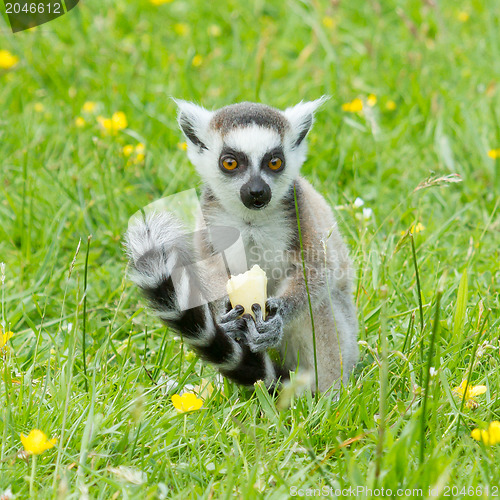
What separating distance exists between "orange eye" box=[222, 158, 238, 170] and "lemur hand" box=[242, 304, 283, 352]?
755mm

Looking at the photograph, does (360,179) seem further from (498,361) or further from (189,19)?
(189,19)

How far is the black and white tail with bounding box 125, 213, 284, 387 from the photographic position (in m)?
2.40

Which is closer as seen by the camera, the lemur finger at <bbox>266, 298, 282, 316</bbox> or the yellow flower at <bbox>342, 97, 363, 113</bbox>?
the lemur finger at <bbox>266, 298, 282, 316</bbox>

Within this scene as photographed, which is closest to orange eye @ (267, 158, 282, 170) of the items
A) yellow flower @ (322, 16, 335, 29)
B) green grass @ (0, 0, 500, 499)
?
green grass @ (0, 0, 500, 499)

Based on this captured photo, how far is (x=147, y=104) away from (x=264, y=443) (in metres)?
3.51

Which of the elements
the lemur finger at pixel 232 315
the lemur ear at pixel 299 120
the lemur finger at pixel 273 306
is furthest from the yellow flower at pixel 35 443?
the lemur ear at pixel 299 120

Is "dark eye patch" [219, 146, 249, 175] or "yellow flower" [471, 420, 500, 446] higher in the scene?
"dark eye patch" [219, 146, 249, 175]

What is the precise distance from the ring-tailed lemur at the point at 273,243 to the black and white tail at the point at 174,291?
15 cm

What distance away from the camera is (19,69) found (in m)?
5.59

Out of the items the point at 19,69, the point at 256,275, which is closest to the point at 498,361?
the point at 256,275

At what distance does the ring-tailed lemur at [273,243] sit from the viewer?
116 inches

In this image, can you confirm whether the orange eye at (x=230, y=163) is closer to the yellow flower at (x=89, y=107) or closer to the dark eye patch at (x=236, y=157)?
the dark eye patch at (x=236, y=157)

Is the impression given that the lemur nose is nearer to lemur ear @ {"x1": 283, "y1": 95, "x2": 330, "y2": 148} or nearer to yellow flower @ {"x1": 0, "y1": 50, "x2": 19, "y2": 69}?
lemur ear @ {"x1": 283, "y1": 95, "x2": 330, "y2": 148}

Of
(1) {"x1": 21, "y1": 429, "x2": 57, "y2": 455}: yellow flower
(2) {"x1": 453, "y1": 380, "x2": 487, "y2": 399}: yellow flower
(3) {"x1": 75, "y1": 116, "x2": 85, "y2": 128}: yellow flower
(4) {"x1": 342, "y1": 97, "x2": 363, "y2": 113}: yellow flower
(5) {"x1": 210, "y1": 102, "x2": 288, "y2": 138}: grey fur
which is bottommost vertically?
(2) {"x1": 453, "y1": 380, "x2": 487, "y2": 399}: yellow flower
